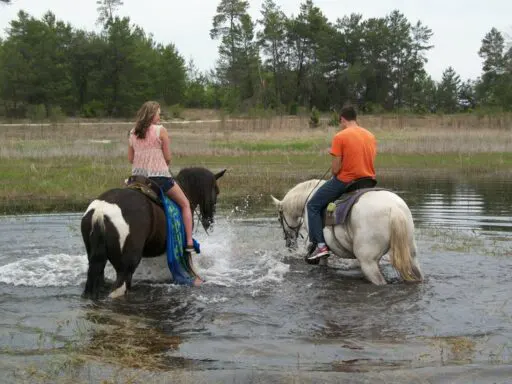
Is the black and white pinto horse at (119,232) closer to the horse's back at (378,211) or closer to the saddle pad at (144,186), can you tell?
the saddle pad at (144,186)

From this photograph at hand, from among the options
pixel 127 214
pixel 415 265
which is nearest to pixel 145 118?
pixel 127 214

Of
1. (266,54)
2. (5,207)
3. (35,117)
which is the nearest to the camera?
(5,207)

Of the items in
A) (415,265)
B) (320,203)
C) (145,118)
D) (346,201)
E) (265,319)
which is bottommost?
(265,319)

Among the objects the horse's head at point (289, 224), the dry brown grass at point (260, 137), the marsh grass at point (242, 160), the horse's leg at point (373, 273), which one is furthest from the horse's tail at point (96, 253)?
the dry brown grass at point (260, 137)

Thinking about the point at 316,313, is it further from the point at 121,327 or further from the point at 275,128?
the point at 275,128

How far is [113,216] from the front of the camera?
6758 millimetres

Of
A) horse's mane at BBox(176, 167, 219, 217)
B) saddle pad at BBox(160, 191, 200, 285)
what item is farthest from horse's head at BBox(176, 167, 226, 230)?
saddle pad at BBox(160, 191, 200, 285)

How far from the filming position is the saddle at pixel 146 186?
7.44 m

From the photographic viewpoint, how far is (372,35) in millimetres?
76062

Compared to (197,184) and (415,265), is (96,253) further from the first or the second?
(415,265)

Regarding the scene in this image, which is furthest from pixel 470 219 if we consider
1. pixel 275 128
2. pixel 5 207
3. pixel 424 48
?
pixel 424 48

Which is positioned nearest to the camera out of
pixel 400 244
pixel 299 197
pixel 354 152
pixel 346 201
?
pixel 400 244

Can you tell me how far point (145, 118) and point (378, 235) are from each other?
10.1ft

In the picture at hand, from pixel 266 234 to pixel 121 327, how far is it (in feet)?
19.0
